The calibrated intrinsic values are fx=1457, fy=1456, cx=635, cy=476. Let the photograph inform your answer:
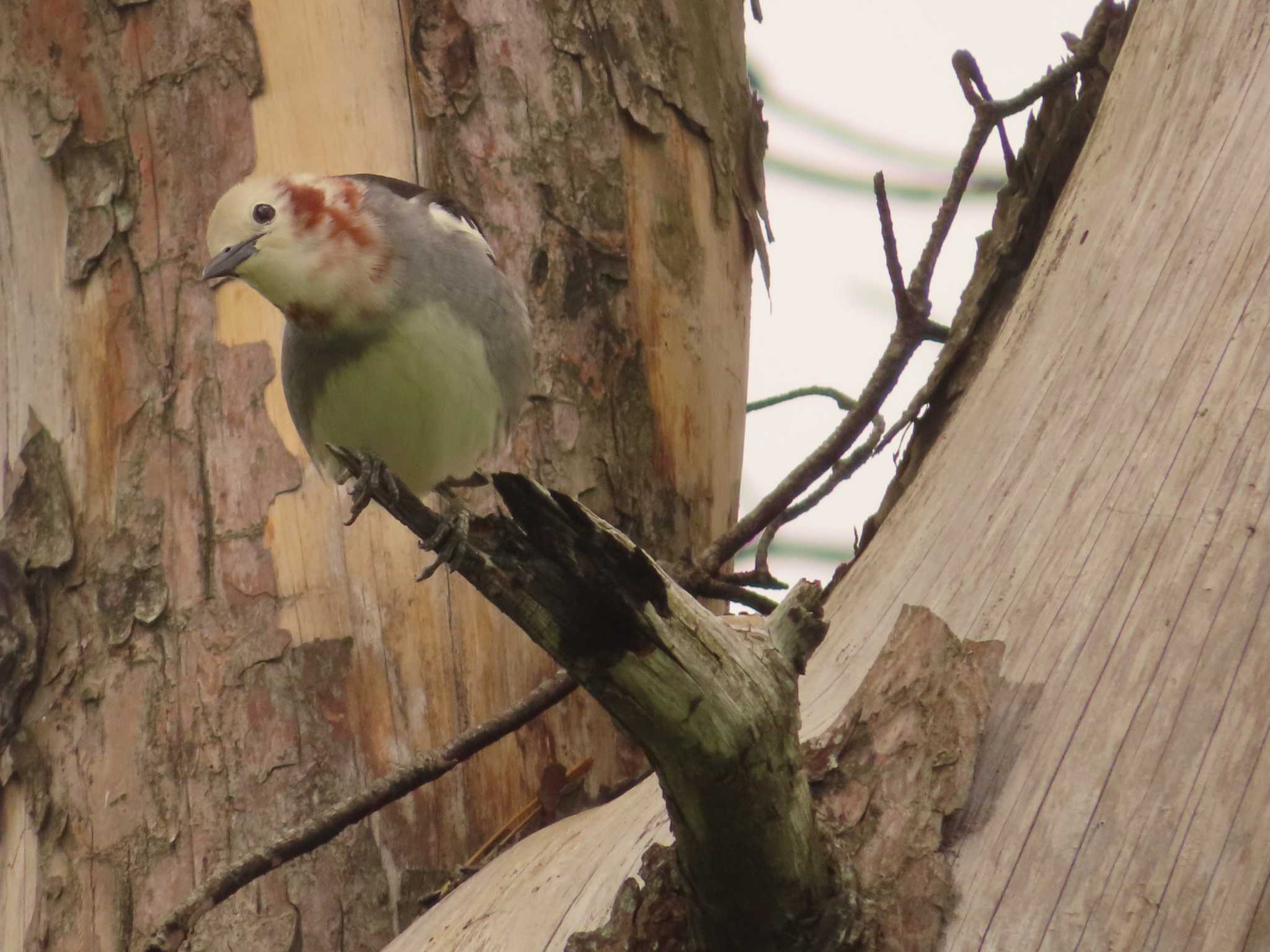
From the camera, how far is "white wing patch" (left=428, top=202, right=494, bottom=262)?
297cm

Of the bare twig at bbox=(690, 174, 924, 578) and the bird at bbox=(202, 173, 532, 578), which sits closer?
the bird at bbox=(202, 173, 532, 578)

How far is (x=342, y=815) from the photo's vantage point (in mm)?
2523

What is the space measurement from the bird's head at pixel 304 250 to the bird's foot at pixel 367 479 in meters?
0.52

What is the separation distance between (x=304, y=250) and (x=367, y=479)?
0.78 m

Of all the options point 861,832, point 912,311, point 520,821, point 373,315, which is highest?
point 912,311

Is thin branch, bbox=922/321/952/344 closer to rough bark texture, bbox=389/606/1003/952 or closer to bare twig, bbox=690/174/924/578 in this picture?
bare twig, bbox=690/174/924/578

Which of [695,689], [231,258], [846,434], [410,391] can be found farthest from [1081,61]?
[695,689]

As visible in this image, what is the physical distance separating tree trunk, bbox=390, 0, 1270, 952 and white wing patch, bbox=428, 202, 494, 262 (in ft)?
3.21

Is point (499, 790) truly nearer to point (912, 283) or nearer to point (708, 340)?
point (708, 340)

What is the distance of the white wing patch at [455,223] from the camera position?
2.97 metres

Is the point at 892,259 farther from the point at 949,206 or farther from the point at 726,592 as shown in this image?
the point at 726,592

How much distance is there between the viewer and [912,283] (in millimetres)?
3221

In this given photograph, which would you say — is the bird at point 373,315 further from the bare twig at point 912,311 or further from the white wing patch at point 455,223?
the bare twig at point 912,311

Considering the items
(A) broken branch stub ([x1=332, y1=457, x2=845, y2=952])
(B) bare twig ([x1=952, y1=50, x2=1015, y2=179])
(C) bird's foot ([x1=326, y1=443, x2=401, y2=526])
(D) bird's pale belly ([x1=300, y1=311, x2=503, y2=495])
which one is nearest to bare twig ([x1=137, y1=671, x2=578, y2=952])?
(C) bird's foot ([x1=326, y1=443, x2=401, y2=526])
